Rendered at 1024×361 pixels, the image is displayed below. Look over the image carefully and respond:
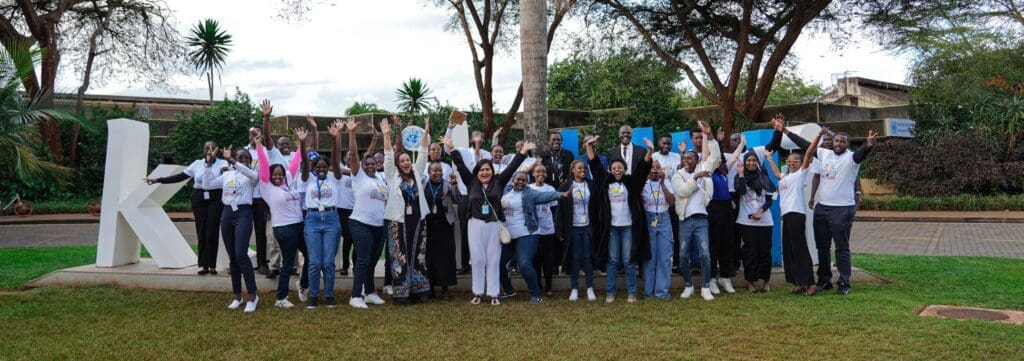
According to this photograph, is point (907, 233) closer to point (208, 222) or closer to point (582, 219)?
point (582, 219)

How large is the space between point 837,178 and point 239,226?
616cm

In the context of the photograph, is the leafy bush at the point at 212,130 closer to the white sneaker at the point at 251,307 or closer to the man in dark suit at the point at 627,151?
the white sneaker at the point at 251,307

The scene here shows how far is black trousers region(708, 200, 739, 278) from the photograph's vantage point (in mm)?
9156

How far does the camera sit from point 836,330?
6848mm

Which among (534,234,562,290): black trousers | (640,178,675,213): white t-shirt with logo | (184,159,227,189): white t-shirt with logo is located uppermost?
(184,159,227,189): white t-shirt with logo

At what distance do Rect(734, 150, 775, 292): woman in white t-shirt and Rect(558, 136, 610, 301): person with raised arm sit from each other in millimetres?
1578

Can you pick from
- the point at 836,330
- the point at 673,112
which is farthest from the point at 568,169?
the point at 673,112

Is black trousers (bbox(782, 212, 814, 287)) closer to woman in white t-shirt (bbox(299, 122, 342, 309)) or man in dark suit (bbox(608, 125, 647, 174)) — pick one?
man in dark suit (bbox(608, 125, 647, 174))

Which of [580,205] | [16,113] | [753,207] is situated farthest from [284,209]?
[16,113]

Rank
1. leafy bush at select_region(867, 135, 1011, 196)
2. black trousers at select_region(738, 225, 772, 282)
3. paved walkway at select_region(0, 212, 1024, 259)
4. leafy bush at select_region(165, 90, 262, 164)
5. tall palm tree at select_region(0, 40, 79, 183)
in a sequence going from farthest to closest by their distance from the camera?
leafy bush at select_region(165, 90, 262, 164), leafy bush at select_region(867, 135, 1011, 196), paved walkway at select_region(0, 212, 1024, 259), tall palm tree at select_region(0, 40, 79, 183), black trousers at select_region(738, 225, 772, 282)

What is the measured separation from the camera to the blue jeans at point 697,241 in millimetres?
8859

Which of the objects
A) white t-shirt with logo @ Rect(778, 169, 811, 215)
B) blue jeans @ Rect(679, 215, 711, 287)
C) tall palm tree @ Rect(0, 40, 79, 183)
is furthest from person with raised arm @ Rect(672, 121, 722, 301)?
tall palm tree @ Rect(0, 40, 79, 183)

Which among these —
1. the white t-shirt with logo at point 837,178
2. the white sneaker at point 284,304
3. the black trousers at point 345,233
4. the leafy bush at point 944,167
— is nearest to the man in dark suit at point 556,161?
the black trousers at point 345,233

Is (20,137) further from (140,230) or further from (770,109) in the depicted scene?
(770,109)
